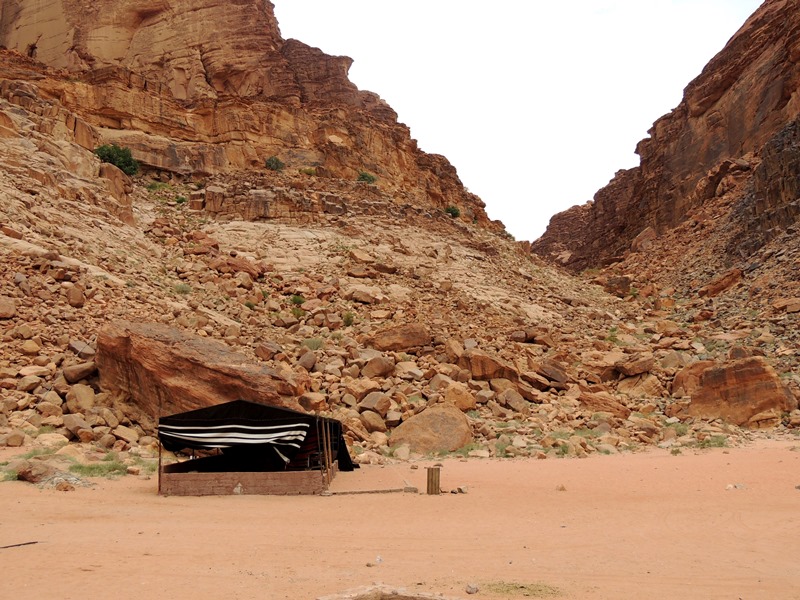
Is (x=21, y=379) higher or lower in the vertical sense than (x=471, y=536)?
higher

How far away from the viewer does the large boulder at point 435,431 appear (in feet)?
49.5

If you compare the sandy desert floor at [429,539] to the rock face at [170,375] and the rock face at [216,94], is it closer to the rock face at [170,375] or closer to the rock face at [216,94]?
the rock face at [170,375]

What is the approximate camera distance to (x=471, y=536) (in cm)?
786

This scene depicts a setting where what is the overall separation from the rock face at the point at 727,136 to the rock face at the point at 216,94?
46.3ft

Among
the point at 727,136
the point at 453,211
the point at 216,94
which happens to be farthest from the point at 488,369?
the point at 727,136

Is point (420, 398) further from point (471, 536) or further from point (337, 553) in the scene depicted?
point (337, 553)

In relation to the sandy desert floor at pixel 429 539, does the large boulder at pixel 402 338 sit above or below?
above

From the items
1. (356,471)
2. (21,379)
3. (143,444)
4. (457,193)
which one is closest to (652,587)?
(356,471)

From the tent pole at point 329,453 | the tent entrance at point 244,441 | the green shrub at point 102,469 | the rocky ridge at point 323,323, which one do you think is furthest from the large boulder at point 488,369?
the green shrub at point 102,469

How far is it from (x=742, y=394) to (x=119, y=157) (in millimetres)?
26283

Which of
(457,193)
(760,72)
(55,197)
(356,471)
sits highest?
(760,72)

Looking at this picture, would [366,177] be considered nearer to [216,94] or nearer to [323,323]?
[216,94]

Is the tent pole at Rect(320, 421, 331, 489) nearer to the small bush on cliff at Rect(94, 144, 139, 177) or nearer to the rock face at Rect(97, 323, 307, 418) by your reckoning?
the rock face at Rect(97, 323, 307, 418)

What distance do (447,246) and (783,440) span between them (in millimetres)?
17352
